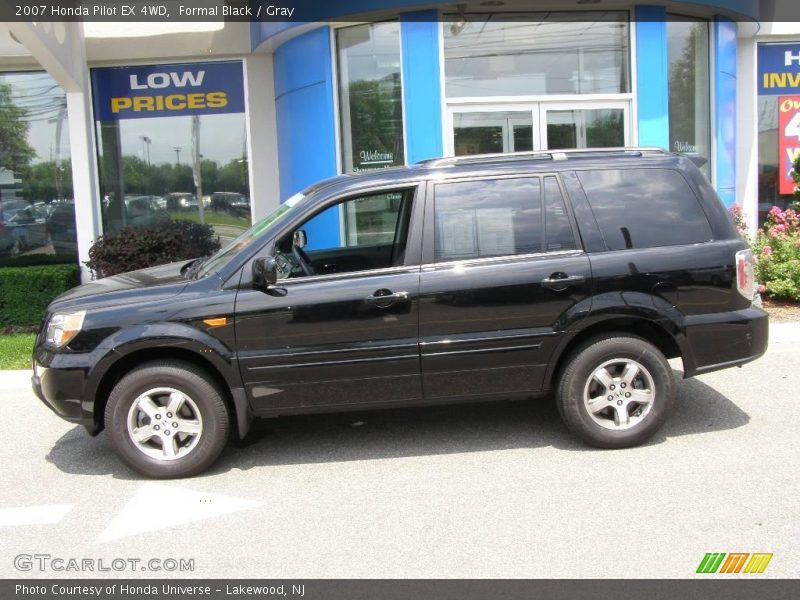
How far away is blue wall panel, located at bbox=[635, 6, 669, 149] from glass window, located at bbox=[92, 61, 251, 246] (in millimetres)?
5948

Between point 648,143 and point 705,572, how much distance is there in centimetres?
825

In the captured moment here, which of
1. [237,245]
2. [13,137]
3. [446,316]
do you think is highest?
[13,137]

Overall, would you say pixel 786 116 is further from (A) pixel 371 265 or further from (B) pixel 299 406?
(B) pixel 299 406

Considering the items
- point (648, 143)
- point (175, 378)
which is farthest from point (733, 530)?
point (648, 143)

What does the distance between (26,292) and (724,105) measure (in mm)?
10130

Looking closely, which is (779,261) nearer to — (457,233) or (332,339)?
(457,233)

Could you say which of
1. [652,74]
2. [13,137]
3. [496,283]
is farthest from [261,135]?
[496,283]

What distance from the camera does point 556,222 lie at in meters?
5.16

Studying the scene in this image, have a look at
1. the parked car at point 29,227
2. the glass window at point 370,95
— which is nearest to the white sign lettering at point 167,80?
the parked car at point 29,227

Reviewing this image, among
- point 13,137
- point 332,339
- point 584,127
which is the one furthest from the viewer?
point 13,137

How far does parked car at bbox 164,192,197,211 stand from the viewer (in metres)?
12.3

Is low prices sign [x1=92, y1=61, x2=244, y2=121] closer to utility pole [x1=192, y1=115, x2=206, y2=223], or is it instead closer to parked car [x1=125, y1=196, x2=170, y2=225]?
utility pole [x1=192, y1=115, x2=206, y2=223]

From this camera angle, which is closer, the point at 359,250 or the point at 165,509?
the point at 165,509

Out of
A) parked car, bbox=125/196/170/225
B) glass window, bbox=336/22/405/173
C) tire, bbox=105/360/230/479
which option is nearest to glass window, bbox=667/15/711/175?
glass window, bbox=336/22/405/173
